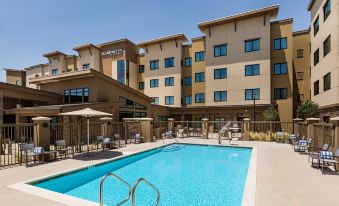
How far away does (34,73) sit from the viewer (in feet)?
154

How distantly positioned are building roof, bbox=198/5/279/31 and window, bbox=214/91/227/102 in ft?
34.2

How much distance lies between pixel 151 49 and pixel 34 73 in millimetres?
30431

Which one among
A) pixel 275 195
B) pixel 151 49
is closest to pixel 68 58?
pixel 151 49

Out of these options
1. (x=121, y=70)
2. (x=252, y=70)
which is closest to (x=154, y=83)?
(x=121, y=70)

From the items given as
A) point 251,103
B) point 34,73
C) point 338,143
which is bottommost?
point 338,143

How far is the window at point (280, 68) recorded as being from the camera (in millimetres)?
27647

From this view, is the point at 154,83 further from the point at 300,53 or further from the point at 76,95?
the point at 300,53

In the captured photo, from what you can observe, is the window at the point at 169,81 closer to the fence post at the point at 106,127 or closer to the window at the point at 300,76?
the window at the point at 300,76

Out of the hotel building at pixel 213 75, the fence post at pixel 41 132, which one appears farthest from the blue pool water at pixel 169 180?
the hotel building at pixel 213 75

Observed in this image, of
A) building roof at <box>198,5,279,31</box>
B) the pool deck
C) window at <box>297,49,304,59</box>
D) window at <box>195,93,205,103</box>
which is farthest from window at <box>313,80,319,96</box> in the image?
the pool deck

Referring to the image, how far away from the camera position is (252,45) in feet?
94.0

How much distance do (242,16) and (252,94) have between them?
36.7ft

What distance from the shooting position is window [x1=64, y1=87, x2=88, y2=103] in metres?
20.6

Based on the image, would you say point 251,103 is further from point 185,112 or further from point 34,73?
point 34,73
